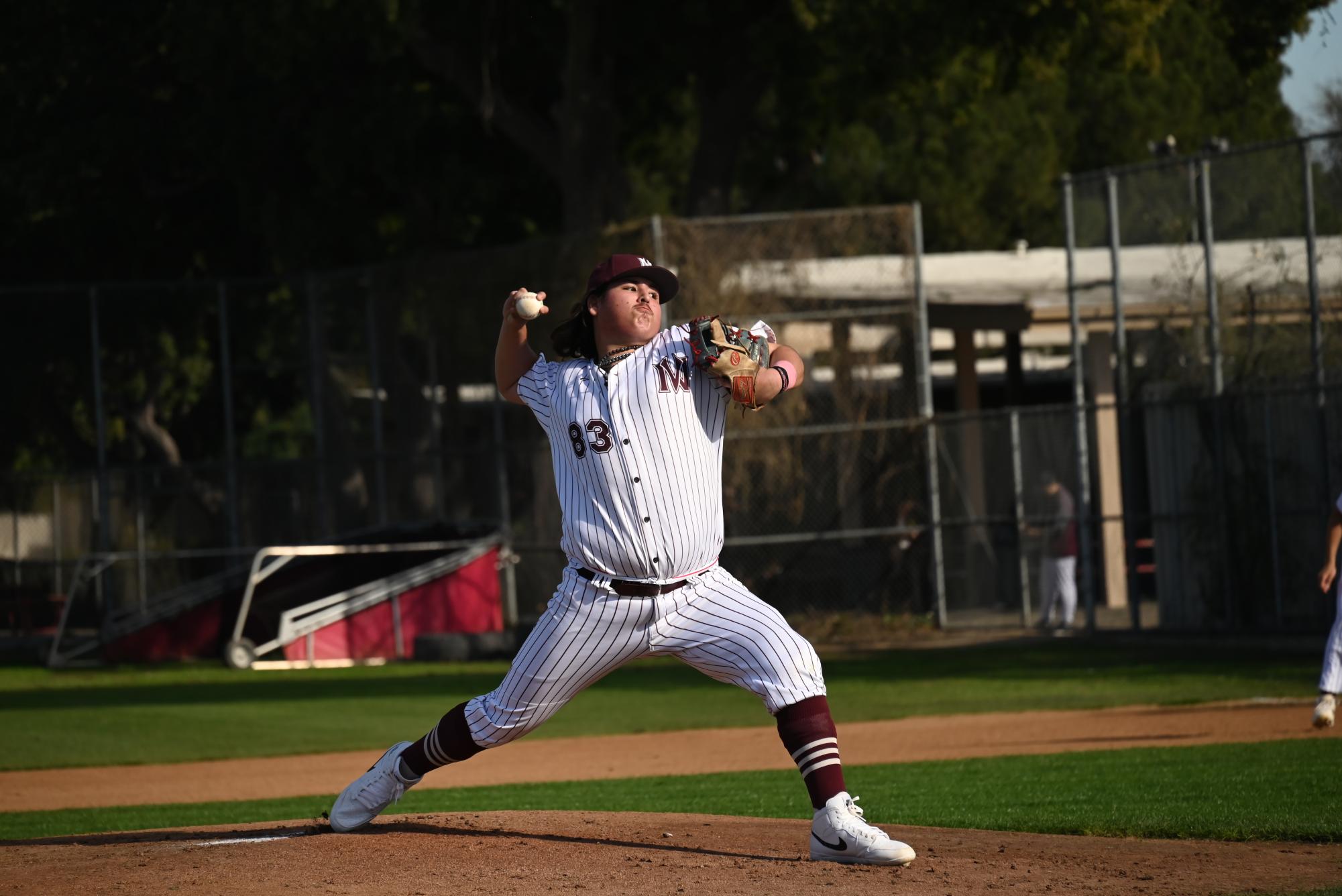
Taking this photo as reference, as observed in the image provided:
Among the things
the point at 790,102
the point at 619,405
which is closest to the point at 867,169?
the point at 790,102

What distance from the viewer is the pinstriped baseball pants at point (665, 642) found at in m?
5.72

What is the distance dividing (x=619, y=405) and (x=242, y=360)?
2388 cm

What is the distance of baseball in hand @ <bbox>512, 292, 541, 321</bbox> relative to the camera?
19.4 feet

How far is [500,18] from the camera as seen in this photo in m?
24.2

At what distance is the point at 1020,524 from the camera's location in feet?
69.0

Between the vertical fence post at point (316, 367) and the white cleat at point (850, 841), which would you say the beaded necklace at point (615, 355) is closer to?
the white cleat at point (850, 841)

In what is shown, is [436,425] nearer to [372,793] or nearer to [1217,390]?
[1217,390]

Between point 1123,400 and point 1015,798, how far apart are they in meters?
12.0

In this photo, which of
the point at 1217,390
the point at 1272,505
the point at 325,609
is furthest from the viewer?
the point at 325,609

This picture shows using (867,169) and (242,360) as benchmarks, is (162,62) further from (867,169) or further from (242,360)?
Result: (867,169)

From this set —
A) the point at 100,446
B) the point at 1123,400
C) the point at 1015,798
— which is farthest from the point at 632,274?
the point at 100,446

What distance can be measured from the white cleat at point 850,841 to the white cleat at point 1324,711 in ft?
17.9

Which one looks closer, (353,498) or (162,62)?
(353,498)

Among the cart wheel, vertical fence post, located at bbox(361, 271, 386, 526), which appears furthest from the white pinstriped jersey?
vertical fence post, located at bbox(361, 271, 386, 526)
